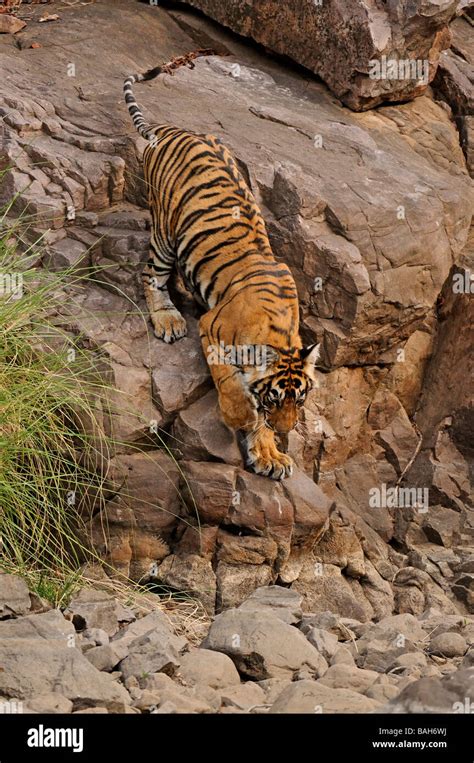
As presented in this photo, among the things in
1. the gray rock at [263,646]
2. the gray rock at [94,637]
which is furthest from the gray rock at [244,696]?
the gray rock at [94,637]

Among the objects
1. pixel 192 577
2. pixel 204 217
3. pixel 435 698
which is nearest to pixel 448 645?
pixel 192 577

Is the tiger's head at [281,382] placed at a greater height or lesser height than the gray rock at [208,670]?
greater

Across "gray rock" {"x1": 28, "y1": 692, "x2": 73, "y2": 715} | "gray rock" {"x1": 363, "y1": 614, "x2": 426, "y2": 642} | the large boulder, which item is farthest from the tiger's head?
the large boulder

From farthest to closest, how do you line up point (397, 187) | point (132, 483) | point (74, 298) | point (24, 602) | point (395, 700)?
point (397, 187) < point (74, 298) < point (132, 483) < point (24, 602) < point (395, 700)

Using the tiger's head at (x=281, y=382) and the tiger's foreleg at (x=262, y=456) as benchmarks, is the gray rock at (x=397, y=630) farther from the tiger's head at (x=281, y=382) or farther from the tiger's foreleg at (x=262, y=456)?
the tiger's head at (x=281, y=382)

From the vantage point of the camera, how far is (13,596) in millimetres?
5871

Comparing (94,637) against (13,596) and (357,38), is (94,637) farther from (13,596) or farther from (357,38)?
(357,38)

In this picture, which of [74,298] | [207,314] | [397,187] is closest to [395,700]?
[207,314]

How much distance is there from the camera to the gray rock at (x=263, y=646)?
5.72m

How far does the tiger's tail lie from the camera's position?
8.55m

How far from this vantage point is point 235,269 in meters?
7.76

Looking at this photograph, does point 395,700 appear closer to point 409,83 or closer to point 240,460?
point 240,460

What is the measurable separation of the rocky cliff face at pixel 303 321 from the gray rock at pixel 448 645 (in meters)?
1.19

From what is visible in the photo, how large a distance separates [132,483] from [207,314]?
3.69ft
